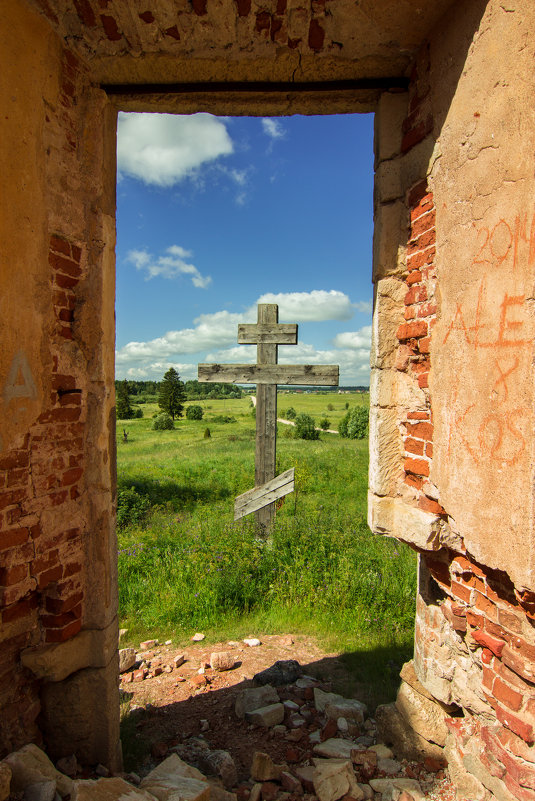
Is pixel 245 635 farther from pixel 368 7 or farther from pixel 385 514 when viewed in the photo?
pixel 368 7

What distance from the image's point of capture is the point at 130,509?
26.0 ft

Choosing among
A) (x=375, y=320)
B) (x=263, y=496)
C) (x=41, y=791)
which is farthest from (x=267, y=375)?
(x=41, y=791)

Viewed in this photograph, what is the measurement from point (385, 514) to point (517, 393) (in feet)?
3.76

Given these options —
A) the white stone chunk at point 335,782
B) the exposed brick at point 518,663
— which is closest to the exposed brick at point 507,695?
the exposed brick at point 518,663

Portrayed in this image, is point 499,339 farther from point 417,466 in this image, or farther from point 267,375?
point 267,375

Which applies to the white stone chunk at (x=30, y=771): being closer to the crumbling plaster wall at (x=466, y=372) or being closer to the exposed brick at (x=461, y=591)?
the crumbling plaster wall at (x=466, y=372)

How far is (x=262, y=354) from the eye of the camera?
18.5ft

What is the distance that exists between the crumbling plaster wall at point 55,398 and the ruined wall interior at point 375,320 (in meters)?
0.01

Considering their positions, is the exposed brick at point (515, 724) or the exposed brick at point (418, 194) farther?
the exposed brick at point (418, 194)

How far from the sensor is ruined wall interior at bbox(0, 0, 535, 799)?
1.94 m

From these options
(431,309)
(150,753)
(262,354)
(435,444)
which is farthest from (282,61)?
(150,753)

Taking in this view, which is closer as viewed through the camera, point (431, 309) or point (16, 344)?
point (16, 344)

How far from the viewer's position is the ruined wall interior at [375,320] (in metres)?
1.94

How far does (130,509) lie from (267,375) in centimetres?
404
